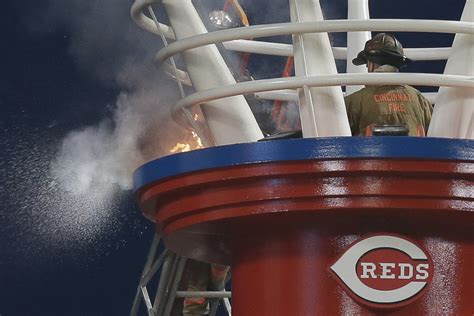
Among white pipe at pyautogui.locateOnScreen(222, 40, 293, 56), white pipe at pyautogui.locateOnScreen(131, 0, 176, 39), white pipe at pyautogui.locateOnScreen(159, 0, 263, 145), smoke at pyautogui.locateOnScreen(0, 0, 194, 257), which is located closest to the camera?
white pipe at pyautogui.locateOnScreen(159, 0, 263, 145)

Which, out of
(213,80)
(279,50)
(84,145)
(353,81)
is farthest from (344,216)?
(84,145)

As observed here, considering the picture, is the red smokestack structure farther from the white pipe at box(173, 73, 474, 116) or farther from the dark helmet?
the dark helmet

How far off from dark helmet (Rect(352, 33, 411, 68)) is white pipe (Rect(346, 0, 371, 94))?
1.71 ft

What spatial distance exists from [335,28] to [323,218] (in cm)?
75

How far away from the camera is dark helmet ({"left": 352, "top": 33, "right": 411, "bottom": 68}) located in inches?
229

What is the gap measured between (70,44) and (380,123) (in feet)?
15.8

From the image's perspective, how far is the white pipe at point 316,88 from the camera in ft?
17.7

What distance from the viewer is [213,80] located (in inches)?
225

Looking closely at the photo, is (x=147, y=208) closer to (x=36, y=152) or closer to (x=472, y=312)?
(x=472, y=312)

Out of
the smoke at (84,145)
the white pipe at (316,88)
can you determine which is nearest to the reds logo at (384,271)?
the white pipe at (316,88)

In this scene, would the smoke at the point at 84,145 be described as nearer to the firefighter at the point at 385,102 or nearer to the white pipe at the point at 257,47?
the white pipe at the point at 257,47

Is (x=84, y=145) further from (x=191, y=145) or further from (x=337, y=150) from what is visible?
(x=337, y=150)

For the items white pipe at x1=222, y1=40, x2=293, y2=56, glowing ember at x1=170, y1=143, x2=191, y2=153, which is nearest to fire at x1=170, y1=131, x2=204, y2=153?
glowing ember at x1=170, y1=143, x2=191, y2=153

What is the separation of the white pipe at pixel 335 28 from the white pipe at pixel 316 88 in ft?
0.83
